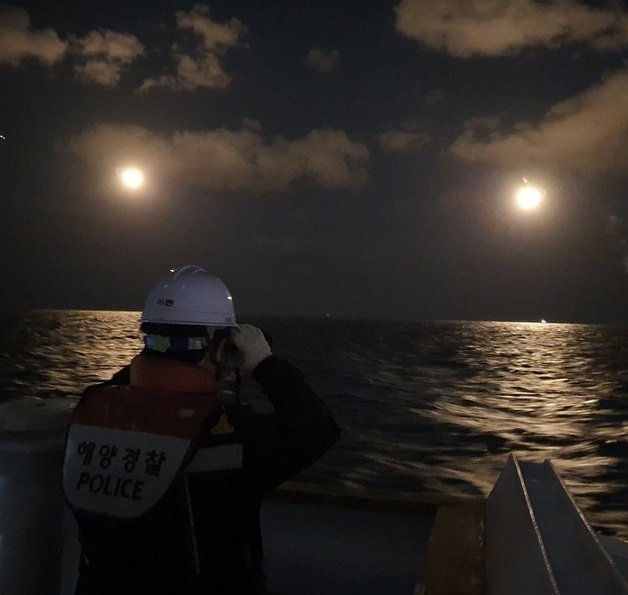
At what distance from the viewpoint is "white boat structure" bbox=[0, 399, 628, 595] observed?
2584 mm

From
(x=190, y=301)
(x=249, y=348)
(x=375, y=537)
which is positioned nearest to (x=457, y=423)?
(x=375, y=537)

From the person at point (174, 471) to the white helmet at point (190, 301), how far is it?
0.18 metres

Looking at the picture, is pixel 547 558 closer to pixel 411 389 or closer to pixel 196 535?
pixel 196 535

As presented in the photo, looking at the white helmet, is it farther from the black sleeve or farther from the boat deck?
the boat deck

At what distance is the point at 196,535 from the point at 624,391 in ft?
131

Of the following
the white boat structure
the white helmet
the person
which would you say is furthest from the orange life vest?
the white boat structure

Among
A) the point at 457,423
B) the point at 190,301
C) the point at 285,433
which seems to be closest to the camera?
the point at 285,433

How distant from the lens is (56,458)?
10.5 ft

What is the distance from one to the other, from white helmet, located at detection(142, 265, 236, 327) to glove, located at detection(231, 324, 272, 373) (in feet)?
0.27

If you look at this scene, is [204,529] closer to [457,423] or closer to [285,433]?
[285,433]

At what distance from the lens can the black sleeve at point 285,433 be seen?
88.2 inches

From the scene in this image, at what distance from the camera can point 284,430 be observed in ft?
7.63

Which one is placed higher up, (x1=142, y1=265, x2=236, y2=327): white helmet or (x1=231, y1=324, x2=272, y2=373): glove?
(x1=142, y1=265, x2=236, y2=327): white helmet

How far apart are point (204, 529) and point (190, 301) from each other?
37.9 inches
